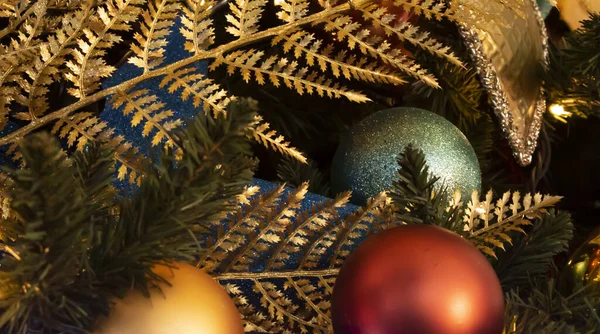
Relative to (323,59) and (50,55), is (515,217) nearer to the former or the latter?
(323,59)

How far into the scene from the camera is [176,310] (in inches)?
10.0

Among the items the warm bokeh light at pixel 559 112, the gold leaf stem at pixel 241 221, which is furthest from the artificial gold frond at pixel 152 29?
the warm bokeh light at pixel 559 112

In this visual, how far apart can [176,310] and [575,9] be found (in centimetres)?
61

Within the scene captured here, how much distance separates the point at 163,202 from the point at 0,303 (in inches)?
2.8

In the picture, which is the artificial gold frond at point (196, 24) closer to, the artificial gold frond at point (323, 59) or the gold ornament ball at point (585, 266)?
the artificial gold frond at point (323, 59)

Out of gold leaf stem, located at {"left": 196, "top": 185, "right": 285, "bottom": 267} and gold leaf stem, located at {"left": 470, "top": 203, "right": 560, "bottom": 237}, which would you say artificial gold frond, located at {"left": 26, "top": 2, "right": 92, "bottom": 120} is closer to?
gold leaf stem, located at {"left": 196, "top": 185, "right": 285, "bottom": 267}

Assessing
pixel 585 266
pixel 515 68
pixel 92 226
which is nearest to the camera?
pixel 92 226

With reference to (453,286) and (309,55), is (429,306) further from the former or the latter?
(309,55)

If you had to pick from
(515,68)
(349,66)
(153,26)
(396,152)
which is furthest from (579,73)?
(153,26)

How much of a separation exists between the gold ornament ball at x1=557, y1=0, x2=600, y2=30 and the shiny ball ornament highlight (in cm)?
48

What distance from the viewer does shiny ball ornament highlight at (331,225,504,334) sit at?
0.97ft

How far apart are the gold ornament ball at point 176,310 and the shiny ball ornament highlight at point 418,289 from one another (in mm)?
65

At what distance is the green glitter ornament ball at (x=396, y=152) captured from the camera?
1.78ft

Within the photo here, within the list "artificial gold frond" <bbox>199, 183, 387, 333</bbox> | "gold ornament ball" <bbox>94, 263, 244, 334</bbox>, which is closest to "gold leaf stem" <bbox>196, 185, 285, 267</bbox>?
"artificial gold frond" <bbox>199, 183, 387, 333</bbox>
